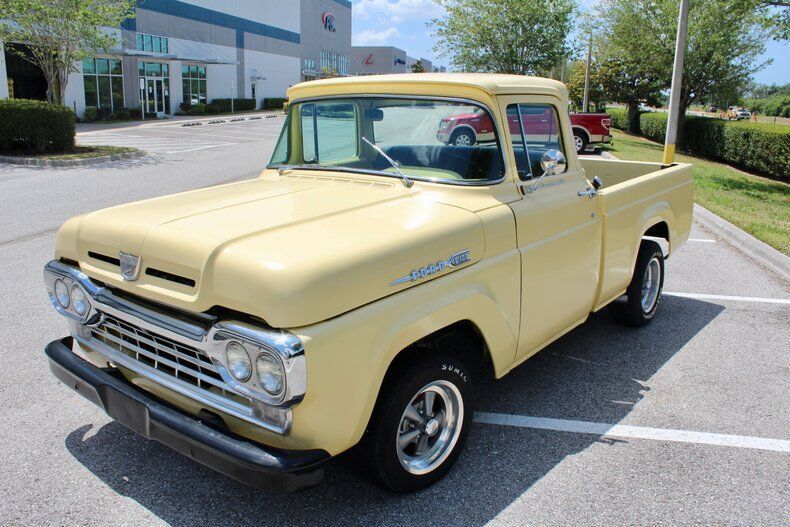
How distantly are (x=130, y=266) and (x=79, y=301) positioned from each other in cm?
56

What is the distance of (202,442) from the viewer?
2670 mm

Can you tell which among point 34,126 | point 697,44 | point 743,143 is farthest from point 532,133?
point 697,44

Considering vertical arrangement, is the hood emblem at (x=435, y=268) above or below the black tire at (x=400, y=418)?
above

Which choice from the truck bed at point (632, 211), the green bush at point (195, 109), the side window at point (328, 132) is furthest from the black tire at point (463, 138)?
the green bush at point (195, 109)

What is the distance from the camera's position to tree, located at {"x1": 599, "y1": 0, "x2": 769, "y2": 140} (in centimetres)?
2389

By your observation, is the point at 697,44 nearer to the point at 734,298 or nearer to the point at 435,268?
the point at 734,298

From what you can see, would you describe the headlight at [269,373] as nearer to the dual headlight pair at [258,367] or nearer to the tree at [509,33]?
the dual headlight pair at [258,367]

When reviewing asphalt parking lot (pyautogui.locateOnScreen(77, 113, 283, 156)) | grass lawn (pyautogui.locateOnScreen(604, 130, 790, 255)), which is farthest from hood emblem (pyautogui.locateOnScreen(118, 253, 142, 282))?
asphalt parking lot (pyautogui.locateOnScreen(77, 113, 283, 156))

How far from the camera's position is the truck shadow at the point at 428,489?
3109 mm

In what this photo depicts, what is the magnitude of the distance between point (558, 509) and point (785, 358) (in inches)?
119

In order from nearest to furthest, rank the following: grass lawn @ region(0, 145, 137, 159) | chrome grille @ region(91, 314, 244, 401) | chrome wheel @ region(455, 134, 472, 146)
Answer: chrome grille @ region(91, 314, 244, 401)
chrome wheel @ region(455, 134, 472, 146)
grass lawn @ region(0, 145, 137, 159)

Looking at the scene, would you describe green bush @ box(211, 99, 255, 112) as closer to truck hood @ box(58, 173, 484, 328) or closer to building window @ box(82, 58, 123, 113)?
building window @ box(82, 58, 123, 113)

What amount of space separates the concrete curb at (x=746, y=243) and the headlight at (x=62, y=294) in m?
7.41

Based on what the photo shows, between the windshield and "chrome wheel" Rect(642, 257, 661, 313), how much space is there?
254cm
